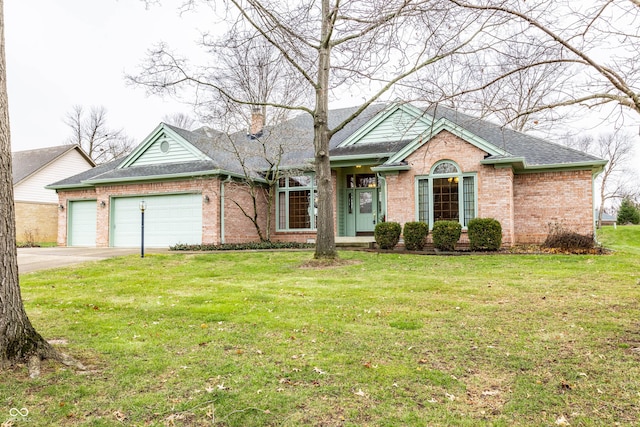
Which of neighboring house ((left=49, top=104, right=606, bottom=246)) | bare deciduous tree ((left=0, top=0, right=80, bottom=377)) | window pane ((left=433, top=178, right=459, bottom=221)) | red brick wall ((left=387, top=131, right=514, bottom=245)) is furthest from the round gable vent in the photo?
bare deciduous tree ((left=0, top=0, right=80, bottom=377))

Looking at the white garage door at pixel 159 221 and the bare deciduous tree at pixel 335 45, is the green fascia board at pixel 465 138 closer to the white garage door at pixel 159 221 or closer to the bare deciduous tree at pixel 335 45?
the bare deciduous tree at pixel 335 45

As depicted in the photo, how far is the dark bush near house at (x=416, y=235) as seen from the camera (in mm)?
13164

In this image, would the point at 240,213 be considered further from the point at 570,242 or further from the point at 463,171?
the point at 570,242

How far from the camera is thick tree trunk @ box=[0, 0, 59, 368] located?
347cm

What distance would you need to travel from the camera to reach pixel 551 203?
1395 centimetres

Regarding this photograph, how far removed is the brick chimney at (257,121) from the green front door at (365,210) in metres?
5.09

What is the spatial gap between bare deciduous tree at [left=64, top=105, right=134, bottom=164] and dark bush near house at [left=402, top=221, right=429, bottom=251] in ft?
115

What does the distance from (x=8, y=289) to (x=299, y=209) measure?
14423mm

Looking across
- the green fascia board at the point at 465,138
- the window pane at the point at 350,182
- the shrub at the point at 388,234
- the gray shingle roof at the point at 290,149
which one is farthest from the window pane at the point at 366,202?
the green fascia board at the point at 465,138

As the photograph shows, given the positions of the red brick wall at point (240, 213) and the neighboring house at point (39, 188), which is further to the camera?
the neighboring house at point (39, 188)

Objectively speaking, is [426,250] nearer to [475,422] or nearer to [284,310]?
[284,310]

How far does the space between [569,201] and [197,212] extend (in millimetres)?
13327

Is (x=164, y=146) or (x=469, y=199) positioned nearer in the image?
(x=469, y=199)

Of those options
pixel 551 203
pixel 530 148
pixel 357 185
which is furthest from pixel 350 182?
pixel 551 203
